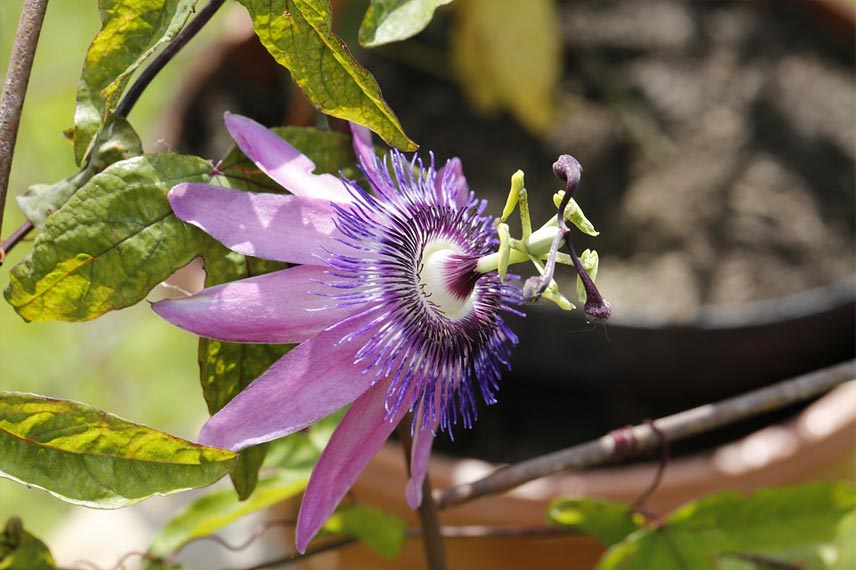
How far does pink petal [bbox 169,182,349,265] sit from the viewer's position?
0.55 m

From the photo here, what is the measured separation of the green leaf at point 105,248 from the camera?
0.54 meters

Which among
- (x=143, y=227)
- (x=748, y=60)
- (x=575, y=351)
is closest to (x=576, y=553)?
(x=575, y=351)

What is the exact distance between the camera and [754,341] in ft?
4.89

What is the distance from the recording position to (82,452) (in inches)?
20.6

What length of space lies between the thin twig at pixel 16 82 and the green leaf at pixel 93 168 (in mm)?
51

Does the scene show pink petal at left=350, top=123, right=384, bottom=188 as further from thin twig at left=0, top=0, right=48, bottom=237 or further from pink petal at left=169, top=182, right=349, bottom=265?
thin twig at left=0, top=0, right=48, bottom=237

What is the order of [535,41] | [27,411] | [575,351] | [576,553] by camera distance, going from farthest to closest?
[535,41]
[575,351]
[576,553]
[27,411]

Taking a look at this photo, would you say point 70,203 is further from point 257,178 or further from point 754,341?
point 754,341

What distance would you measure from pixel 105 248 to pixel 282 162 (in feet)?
0.36

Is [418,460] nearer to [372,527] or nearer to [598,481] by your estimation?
[372,527]

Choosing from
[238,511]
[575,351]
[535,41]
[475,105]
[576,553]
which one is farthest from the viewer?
[475,105]

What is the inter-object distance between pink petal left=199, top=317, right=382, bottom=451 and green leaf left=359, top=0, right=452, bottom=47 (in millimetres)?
164

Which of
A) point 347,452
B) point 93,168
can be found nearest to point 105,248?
point 93,168

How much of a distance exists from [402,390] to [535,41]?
1291 millimetres
